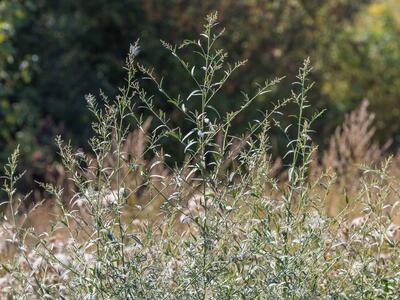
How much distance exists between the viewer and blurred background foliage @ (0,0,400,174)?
9.79m

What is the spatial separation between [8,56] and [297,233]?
6.39m

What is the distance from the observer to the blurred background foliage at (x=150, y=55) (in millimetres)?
9789

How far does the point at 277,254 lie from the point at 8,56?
6.48 m

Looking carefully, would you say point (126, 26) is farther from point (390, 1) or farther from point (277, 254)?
point (277, 254)

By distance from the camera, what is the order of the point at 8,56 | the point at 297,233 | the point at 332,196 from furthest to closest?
the point at 8,56 < the point at 332,196 < the point at 297,233

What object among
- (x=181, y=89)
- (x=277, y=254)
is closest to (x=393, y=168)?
(x=181, y=89)

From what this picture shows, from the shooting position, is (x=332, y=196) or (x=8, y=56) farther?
(x=8, y=56)

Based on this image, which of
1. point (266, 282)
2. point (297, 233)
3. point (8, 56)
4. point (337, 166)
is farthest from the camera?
point (8, 56)

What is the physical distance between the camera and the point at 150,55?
10461 millimetres

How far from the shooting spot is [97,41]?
10.6m

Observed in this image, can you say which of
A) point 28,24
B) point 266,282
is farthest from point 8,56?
point 266,282

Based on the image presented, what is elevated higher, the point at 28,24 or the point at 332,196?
the point at 28,24

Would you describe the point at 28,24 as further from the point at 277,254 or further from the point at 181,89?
the point at 277,254

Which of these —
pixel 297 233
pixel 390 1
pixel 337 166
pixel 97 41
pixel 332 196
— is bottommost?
pixel 297 233
